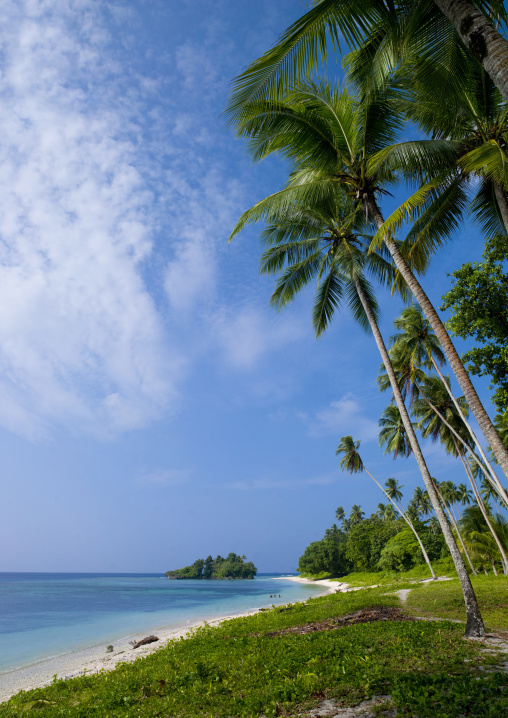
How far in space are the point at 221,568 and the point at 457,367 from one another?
114076mm

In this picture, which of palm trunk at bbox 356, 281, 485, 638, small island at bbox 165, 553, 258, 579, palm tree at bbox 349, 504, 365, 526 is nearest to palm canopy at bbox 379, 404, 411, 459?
palm trunk at bbox 356, 281, 485, 638

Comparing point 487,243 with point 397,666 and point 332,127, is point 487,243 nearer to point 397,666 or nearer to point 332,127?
point 332,127

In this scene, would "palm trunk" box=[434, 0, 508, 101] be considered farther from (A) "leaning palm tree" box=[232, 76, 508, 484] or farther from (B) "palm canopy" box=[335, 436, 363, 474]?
(B) "palm canopy" box=[335, 436, 363, 474]

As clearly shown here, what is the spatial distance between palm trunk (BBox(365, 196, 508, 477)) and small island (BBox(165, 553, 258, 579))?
364ft

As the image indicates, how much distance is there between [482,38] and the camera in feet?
14.0

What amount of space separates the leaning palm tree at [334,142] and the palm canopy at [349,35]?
10.1 ft

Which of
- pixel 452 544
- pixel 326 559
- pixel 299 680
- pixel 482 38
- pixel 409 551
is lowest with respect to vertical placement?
pixel 299 680

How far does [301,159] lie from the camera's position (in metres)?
10.2

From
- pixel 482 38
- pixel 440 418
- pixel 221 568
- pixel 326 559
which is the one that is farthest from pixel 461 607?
pixel 221 568

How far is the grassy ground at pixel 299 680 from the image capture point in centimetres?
407

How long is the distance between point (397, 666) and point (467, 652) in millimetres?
1465

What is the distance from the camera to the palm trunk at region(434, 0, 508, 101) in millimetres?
4078

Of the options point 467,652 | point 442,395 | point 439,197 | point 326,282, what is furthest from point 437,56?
point 442,395

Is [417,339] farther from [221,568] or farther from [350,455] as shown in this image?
[221,568]
